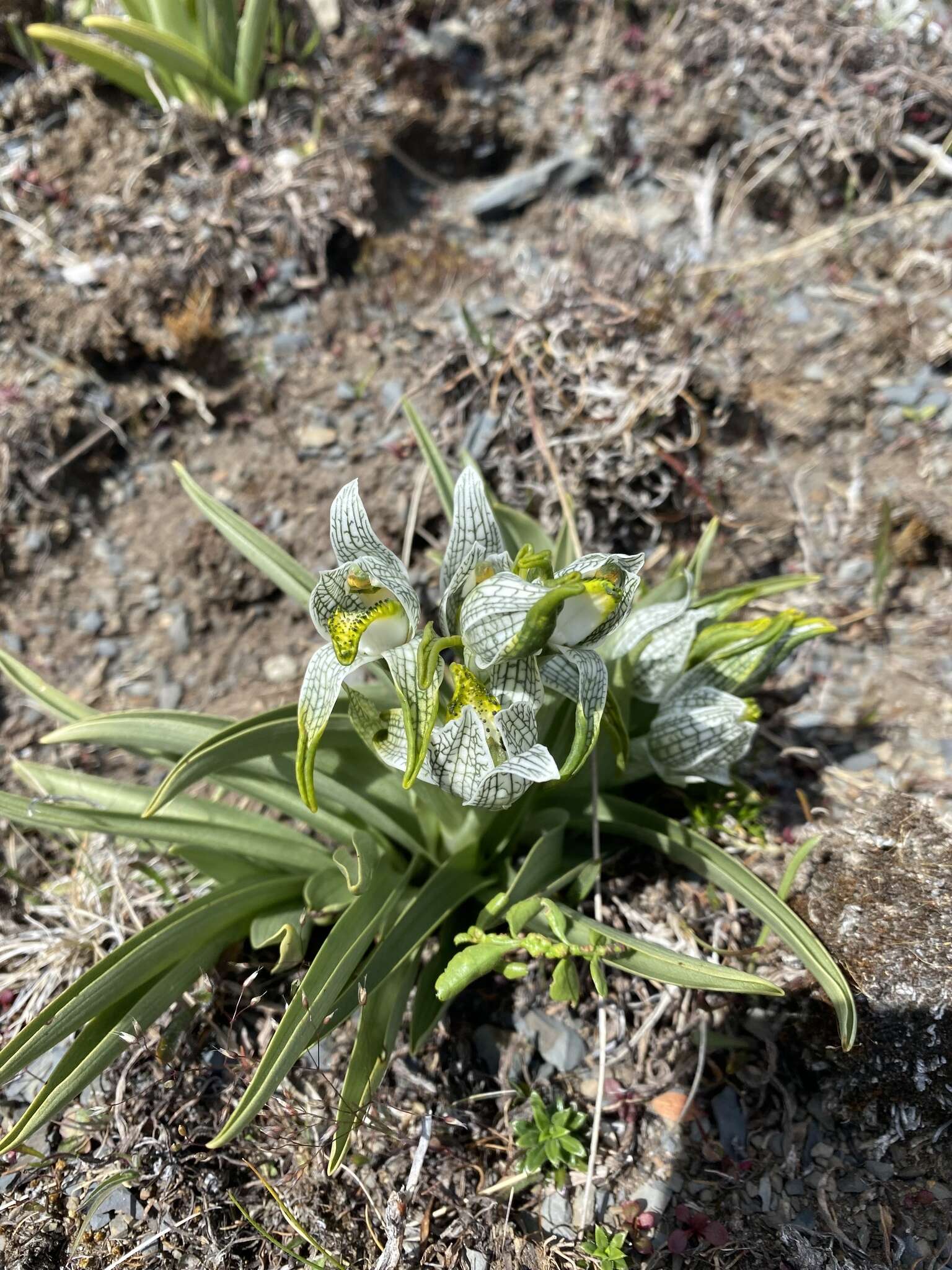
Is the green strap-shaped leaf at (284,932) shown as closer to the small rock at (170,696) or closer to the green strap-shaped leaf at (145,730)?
the green strap-shaped leaf at (145,730)

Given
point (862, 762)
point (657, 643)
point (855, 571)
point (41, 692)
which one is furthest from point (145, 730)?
point (855, 571)

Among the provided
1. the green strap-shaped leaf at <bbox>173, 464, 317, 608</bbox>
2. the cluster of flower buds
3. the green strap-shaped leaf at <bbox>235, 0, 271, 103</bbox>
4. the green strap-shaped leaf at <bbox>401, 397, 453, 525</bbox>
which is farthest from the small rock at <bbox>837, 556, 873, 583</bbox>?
the green strap-shaped leaf at <bbox>235, 0, 271, 103</bbox>

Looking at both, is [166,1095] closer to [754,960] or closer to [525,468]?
[754,960]

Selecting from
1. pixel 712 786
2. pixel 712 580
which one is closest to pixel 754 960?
pixel 712 786

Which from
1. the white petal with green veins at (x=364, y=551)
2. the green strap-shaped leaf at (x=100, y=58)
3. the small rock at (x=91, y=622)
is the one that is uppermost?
the green strap-shaped leaf at (x=100, y=58)

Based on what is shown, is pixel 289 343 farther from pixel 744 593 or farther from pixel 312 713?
pixel 312 713

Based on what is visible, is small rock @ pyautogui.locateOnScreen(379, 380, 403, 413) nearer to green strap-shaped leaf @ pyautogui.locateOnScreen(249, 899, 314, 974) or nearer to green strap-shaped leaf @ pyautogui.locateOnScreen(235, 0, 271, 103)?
green strap-shaped leaf @ pyautogui.locateOnScreen(235, 0, 271, 103)

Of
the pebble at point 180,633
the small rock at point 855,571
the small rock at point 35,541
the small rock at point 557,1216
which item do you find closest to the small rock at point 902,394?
the small rock at point 855,571
